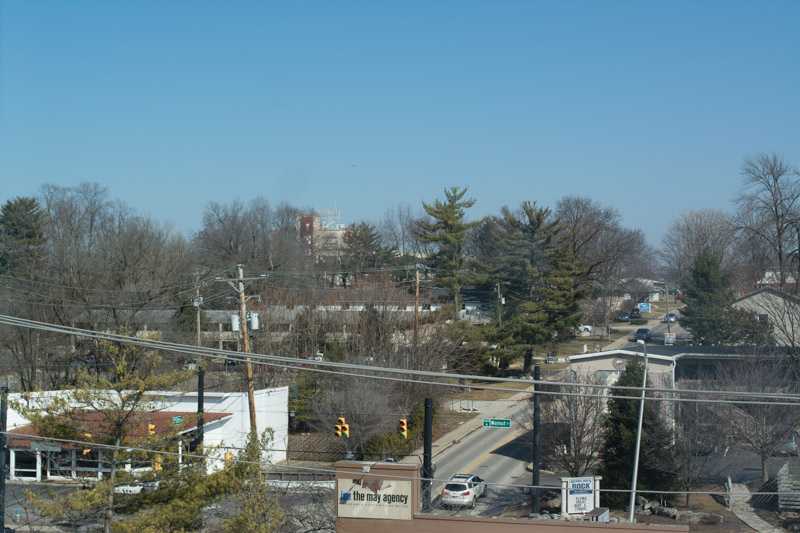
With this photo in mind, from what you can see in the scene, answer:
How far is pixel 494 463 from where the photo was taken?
91.0 feet

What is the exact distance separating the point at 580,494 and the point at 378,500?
10.8m

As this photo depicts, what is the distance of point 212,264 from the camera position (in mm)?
53219

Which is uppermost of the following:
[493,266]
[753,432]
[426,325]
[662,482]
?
[493,266]

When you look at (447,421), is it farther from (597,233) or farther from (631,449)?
(597,233)

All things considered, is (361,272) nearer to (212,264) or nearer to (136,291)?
(212,264)

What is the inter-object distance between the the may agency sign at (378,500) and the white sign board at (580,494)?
10175 millimetres

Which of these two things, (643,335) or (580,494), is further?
(643,335)

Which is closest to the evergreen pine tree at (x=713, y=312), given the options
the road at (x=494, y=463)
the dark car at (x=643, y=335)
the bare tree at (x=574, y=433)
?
the dark car at (x=643, y=335)

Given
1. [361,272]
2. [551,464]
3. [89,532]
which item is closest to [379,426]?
[551,464]

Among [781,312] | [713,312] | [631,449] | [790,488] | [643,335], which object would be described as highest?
[781,312]

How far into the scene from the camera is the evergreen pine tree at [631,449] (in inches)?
882

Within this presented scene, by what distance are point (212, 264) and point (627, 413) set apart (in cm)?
3833

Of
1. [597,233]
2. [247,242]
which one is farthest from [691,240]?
[247,242]

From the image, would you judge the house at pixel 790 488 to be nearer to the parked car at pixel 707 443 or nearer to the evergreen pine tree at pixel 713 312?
the parked car at pixel 707 443
